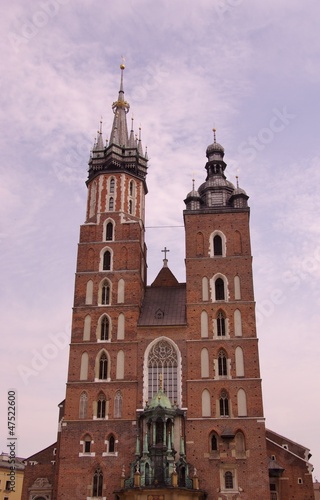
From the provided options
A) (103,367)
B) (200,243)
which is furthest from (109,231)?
(103,367)

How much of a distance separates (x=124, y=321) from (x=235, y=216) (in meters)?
12.7

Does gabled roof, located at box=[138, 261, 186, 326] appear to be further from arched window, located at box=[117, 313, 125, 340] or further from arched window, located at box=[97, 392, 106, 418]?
arched window, located at box=[97, 392, 106, 418]

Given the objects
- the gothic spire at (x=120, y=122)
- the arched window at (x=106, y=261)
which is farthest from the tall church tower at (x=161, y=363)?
the gothic spire at (x=120, y=122)

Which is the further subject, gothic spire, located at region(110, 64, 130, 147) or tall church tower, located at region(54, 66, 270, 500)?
gothic spire, located at region(110, 64, 130, 147)

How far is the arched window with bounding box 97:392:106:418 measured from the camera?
137 feet

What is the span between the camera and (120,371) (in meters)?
43.0

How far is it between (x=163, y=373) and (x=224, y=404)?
16.1 ft

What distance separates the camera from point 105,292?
46312 millimetres

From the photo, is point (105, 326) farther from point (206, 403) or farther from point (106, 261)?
point (206, 403)

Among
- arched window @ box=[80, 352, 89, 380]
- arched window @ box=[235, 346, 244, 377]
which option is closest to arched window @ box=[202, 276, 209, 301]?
arched window @ box=[235, 346, 244, 377]

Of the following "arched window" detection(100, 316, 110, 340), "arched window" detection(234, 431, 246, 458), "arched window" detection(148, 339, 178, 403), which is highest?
"arched window" detection(100, 316, 110, 340)

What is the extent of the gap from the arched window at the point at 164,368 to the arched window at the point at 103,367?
321cm

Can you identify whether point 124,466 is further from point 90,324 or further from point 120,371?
point 90,324

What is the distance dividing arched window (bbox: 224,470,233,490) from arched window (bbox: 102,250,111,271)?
17837mm
